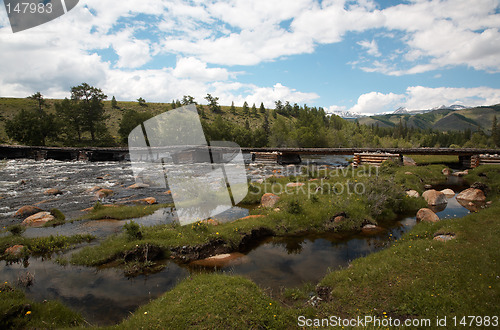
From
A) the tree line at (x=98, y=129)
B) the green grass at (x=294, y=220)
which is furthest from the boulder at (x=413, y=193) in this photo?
the tree line at (x=98, y=129)

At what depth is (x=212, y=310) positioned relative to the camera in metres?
7.52

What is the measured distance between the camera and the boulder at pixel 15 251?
41.7 feet

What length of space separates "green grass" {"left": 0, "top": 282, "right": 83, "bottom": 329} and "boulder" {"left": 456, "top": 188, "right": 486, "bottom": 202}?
30651mm

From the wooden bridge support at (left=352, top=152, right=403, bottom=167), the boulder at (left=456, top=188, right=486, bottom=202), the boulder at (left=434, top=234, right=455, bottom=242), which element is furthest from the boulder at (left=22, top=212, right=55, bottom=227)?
the wooden bridge support at (left=352, top=152, right=403, bottom=167)

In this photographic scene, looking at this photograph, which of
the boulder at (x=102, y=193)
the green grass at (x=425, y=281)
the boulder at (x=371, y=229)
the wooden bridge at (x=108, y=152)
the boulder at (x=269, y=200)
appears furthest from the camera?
the wooden bridge at (x=108, y=152)

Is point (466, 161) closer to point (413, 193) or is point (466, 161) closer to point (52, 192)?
point (413, 193)

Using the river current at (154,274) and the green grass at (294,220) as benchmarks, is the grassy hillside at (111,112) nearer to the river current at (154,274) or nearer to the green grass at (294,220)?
the river current at (154,274)

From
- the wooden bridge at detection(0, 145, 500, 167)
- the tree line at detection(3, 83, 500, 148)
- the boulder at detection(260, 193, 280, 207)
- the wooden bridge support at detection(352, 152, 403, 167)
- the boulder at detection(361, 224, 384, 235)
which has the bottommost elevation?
the boulder at detection(361, 224, 384, 235)

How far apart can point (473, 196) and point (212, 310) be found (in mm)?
27586

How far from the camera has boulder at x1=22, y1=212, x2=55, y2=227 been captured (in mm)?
17500

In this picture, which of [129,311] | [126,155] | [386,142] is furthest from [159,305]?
[386,142]

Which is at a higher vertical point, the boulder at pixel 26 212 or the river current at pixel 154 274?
the boulder at pixel 26 212

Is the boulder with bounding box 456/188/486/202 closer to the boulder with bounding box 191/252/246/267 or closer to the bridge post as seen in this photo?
the boulder with bounding box 191/252/246/267

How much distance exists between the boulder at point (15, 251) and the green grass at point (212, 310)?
907 cm
